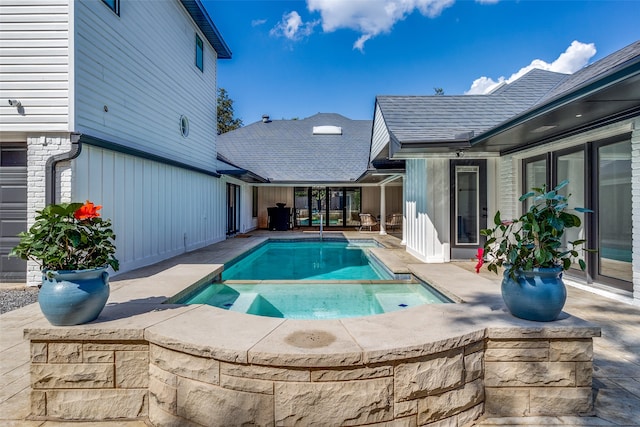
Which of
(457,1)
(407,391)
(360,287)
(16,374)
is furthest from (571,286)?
(457,1)

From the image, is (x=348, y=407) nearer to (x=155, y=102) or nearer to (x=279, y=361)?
(x=279, y=361)

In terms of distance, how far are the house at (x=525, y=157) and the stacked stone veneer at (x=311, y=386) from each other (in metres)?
2.66

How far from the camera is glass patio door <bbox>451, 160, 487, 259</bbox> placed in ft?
23.8

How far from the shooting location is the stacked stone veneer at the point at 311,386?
1903mm

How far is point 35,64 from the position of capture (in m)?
5.12

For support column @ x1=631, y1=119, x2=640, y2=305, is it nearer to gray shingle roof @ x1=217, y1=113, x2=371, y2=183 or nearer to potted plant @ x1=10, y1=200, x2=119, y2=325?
potted plant @ x1=10, y1=200, x2=119, y2=325

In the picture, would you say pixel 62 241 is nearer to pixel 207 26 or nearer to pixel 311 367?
pixel 311 367

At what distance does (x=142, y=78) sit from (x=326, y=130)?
12.9m

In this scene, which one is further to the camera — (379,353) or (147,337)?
(147,337)

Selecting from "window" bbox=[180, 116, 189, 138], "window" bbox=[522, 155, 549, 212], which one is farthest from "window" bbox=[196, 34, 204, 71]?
"window" bbox=[522, 155, 549, 212]

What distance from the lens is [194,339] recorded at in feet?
6.79

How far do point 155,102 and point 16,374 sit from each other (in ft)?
20.1

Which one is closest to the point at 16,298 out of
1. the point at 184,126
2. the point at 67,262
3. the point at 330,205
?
the point at 67,262

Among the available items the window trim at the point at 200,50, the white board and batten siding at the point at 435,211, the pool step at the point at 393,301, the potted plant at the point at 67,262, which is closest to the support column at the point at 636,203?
the pool step at the point at 393,301
